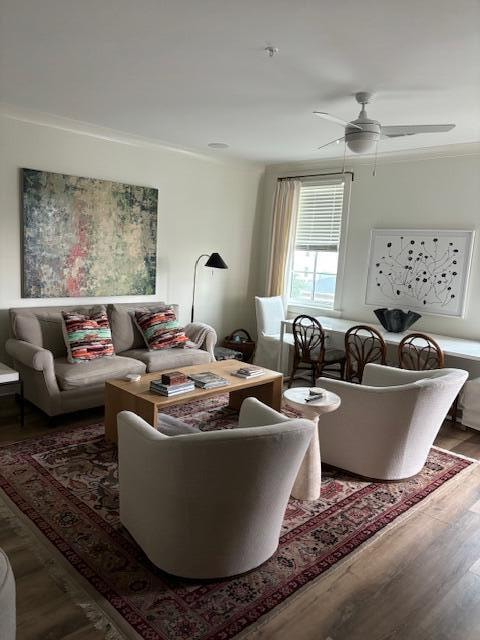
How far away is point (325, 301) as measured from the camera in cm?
598

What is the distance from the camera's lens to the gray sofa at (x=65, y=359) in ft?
12.6

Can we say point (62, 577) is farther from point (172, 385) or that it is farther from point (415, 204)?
point (415, 204)

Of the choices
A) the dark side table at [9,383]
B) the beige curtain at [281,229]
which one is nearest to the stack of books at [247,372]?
the dark side table at [9,383]

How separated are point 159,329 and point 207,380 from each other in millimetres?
1282

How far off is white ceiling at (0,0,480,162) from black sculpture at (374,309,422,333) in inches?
67.6

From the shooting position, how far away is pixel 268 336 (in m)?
5.71

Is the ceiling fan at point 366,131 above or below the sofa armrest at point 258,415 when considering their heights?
above

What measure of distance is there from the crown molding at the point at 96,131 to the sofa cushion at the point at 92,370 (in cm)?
214

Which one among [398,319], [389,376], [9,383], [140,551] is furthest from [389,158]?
[140,551]

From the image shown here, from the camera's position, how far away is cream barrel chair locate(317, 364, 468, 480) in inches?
116

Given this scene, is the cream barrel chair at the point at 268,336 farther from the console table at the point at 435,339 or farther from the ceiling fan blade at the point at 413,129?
the ceiling fan blade at the point at 413,129

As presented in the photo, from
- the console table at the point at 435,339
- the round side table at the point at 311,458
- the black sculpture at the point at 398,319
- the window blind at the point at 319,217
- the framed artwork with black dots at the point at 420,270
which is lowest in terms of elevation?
the round side table at the point at 311,458

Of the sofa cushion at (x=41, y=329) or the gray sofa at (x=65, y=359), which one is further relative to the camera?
the sofa cushion at (x=41, y=329)

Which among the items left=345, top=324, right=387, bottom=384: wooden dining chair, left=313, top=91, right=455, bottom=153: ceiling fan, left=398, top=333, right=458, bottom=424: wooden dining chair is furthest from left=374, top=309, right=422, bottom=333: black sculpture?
left=313, top=91, right=455, bottom=153: ceiling fan
